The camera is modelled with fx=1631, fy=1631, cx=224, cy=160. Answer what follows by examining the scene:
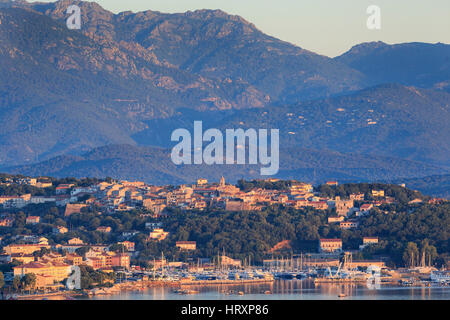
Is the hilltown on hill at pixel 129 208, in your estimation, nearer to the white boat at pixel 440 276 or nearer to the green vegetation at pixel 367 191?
the green vegetation at pixel 367 191

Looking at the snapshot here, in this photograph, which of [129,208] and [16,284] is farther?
[129,208]

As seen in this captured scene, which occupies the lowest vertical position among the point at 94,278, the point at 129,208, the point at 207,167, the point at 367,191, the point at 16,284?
the point at 16,284

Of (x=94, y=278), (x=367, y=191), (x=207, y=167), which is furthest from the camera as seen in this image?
(x=207, y=167)

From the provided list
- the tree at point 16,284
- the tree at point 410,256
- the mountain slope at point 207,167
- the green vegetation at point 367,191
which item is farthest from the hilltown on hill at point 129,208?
the mountain slope at point 207,167

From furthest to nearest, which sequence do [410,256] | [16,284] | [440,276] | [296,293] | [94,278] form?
[410,256] → [440,276] → [94,278] → [16,284] → [296,293]

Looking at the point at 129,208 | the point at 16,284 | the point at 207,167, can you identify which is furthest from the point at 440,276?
the point at 207,167

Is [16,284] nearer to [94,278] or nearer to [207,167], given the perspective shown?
[94,278]

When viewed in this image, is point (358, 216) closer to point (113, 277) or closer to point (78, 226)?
point (78, 226)
